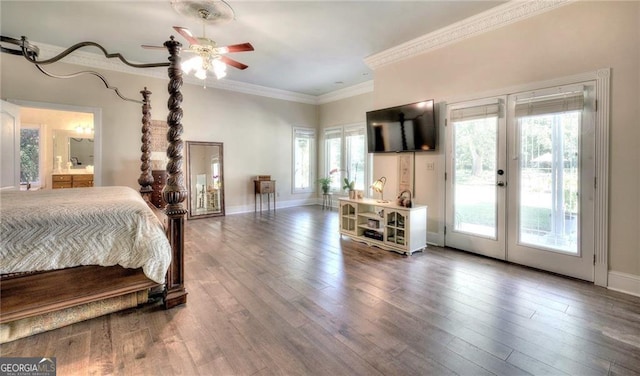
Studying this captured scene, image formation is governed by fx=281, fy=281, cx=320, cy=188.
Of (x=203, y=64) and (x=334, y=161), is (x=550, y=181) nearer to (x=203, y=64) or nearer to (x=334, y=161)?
(x=203, y=64)

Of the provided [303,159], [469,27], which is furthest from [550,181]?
[303,159]

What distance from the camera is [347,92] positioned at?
273 inches

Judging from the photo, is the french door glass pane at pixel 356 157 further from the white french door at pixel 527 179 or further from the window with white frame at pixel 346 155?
the white french door at pixel 527 179

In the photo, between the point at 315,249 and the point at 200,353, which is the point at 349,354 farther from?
the point at 315,249

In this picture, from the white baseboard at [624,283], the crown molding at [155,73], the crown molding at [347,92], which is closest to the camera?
the white baseboard at [624,283]

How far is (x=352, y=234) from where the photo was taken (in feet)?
14.1

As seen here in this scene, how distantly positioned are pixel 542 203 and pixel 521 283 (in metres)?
0.94

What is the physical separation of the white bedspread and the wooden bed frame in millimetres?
91

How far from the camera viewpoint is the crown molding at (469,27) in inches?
120

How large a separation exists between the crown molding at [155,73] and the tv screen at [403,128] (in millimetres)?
3229

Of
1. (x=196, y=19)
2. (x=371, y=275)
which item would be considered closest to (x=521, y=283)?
(x=371, y=275)

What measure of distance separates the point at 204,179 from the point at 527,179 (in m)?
5.71

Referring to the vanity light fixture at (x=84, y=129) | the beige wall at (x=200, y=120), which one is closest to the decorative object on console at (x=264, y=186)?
the beige wall at (x=200, y=120)

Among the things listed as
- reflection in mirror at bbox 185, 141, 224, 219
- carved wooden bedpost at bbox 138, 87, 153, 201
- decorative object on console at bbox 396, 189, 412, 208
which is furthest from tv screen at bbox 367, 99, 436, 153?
reflection in mirror at bbox 185, 141, 224, 219
